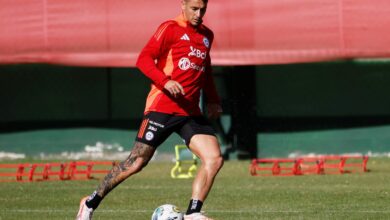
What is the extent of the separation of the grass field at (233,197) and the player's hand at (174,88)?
8.13 feet

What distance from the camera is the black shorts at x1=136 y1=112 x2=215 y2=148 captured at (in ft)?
37.5

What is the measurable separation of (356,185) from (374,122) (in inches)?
346

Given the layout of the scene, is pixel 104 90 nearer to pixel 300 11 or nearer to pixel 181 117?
pixel 300 11

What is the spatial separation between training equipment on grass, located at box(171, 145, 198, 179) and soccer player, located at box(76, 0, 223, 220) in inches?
381

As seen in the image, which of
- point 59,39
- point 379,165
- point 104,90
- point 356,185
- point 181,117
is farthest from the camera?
point 104,90

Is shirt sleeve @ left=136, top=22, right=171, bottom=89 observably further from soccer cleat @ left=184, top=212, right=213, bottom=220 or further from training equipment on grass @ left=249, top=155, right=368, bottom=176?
training equipment on grass @ left=249, top=155, right=368, bottom=176

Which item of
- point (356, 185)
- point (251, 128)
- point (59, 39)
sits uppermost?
point (59, 39)

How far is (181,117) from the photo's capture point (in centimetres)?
1145

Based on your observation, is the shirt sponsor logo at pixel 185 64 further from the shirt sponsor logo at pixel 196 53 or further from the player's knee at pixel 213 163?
the player's knee at pixel 213 163

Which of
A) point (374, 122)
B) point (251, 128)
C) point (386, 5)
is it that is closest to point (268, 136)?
point (251, 128)

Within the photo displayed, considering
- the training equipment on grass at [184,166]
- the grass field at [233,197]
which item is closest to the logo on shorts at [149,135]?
the grass field at [233,197]

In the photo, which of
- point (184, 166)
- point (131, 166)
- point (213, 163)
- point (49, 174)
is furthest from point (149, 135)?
point (184, 166)

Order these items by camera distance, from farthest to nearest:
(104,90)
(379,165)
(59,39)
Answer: (104,90)
(59,39)
(379,165)

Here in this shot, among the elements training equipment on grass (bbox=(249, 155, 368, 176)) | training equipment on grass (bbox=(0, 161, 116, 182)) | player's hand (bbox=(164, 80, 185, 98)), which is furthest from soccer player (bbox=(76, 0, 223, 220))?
training equipment on grass (bbox=(249, 155, 368, 176))
